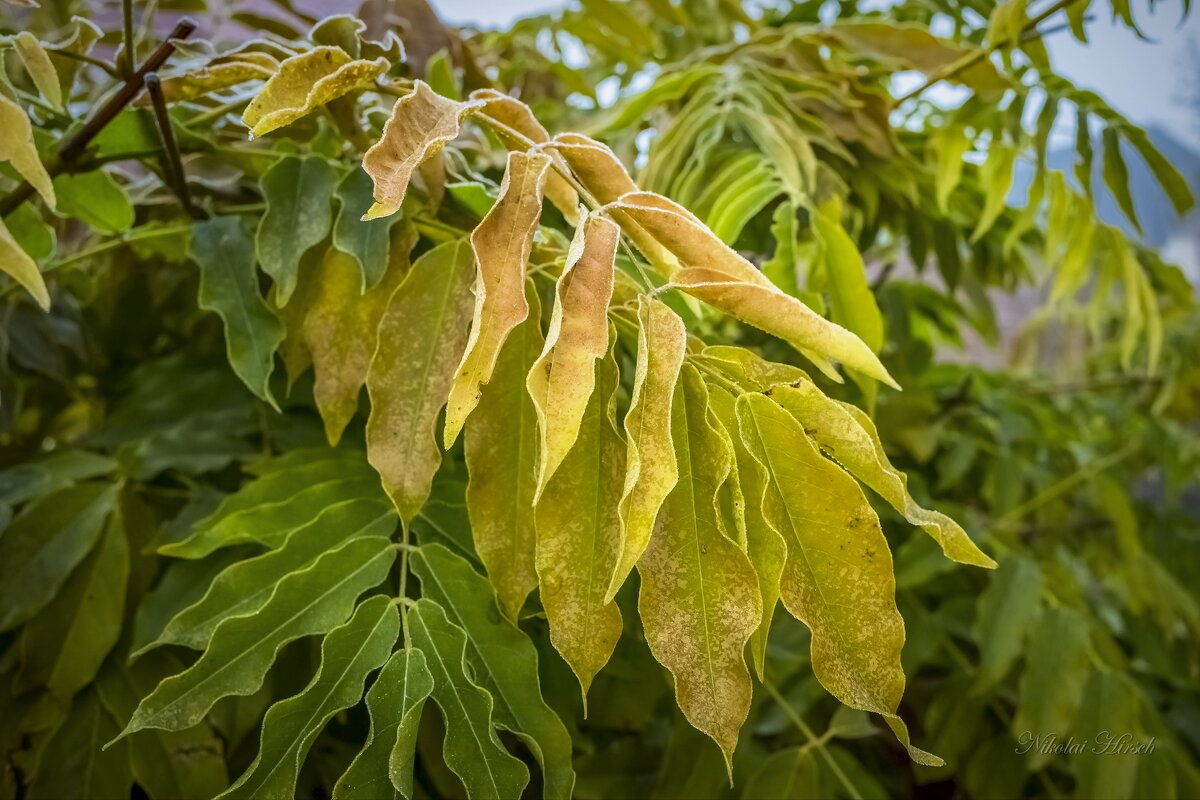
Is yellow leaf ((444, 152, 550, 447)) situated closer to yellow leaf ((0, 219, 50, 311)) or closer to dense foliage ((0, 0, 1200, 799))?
dense foliage ((0, 0, 1200, 799))

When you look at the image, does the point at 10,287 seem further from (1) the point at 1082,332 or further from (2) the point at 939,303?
(1) the point at 1082,332

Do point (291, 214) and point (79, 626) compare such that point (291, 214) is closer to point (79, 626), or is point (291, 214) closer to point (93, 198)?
point (93, 198)

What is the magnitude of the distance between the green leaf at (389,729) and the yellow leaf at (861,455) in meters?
0.16

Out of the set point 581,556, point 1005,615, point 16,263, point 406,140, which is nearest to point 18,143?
point 16,263

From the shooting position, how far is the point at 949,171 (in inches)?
20.9

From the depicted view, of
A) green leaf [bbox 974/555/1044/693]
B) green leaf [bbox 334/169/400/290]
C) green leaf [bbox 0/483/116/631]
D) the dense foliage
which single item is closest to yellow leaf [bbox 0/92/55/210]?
the dense foliage

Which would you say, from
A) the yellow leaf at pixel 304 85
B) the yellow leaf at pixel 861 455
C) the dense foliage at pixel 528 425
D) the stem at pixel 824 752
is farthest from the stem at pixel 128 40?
the stem at pixel 824 752

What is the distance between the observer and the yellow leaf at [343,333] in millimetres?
351

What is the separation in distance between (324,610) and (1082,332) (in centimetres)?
123

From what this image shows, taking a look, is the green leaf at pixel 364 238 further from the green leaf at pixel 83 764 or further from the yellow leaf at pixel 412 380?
the green leaf at pixel 83 764

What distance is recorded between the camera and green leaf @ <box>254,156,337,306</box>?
0.37 metres

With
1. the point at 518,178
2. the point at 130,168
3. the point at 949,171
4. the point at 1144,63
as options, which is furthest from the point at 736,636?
the point at 1144,63

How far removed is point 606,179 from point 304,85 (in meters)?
0.12

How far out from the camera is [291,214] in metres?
0.38
